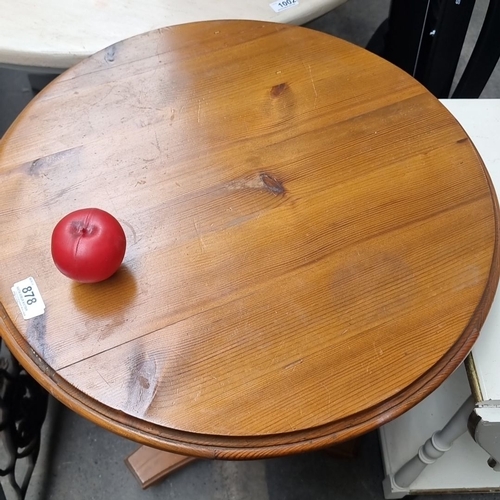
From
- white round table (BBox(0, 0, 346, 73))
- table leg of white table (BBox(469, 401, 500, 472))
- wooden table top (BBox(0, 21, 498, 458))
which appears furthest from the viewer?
white round table (BBox(0, 0, 346, 73))

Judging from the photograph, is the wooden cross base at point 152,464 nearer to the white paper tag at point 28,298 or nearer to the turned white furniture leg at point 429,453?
the turned white furniture leg at point 429,453

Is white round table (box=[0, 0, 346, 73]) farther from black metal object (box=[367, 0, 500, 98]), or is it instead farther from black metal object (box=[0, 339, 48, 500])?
black metal object (box=[0, 339, 48, 500])

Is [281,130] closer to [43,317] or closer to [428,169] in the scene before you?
[428,169]

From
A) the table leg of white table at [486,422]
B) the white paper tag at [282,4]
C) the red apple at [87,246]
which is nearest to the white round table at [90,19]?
the white paper tag at [282,4]

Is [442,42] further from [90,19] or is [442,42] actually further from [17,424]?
[17,424]

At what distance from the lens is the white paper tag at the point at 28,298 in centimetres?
Answer: 60

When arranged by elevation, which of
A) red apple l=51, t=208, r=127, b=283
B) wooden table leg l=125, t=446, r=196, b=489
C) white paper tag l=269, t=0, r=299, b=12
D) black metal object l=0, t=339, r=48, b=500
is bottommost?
wooden table leg l=125, t=446, r=196, b=489

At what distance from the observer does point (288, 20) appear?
938mm

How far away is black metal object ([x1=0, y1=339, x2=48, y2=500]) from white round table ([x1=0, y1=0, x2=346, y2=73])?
0.54 m

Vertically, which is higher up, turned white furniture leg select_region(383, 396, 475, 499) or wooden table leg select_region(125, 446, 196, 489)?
turned white furniture leg select_region(383, 396, 475, 499)

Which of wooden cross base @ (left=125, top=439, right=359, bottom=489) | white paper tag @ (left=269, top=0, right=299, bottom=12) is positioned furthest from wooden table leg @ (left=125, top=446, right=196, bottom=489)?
white paper tag @ (left=269, top=0, right=299, bottom=12)

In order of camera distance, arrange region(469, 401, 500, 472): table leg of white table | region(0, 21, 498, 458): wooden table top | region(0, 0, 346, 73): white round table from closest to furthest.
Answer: region(0, 21, 498, 458): wooden table top < region(469, 401, 500, 472): table leg of white table < region(0, 0, 346, 73): white round table

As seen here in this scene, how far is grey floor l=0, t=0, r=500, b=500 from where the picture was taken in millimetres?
1088

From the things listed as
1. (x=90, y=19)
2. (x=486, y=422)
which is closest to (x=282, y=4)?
(x=90, y=19)
